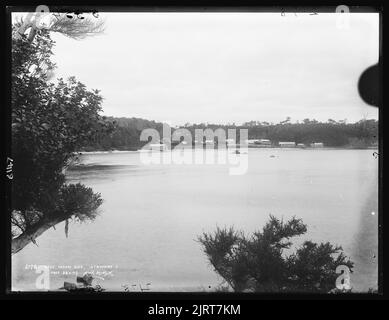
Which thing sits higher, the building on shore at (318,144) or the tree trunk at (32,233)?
the building on shore at (318,144)

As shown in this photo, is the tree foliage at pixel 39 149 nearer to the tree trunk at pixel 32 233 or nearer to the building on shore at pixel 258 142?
the tree trunk at pixel 32 233

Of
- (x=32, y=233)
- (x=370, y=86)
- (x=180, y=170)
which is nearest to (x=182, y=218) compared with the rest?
(x=180, y=170)

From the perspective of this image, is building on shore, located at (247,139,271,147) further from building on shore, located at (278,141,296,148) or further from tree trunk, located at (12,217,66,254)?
tree trunk, located at (12,217,66,254)

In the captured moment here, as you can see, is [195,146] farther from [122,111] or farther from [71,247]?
[71,247]

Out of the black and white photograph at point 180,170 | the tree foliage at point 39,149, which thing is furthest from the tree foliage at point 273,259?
the tree foliage at point 39,149
